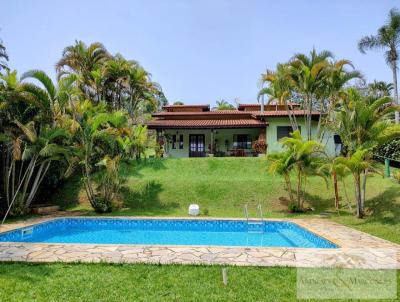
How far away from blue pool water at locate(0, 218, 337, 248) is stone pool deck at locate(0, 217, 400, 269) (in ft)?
4.33

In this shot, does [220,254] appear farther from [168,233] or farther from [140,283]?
[168,233]

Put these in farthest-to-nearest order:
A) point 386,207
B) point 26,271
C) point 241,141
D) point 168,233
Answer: point 241,141 < point 386,207 < point 168,233 < point 26,271

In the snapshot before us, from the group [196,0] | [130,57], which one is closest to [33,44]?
[196,0]

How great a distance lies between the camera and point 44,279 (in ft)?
18.6

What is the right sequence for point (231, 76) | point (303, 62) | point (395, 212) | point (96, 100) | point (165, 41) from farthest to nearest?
point (231, 76) → point (96, 100) → point (303, 62) → point (165, 41) → point (395, 212)

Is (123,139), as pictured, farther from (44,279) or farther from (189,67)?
(189,67)

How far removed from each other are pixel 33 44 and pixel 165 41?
21.6 feet

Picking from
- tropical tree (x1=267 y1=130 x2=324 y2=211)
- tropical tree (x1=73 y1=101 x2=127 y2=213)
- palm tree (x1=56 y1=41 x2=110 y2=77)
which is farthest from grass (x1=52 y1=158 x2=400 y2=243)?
palm tree (x1=56 y1=41 x2=110 y2=77)

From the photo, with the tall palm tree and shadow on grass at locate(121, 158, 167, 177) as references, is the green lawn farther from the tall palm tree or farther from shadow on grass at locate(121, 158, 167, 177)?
the tall palm tree

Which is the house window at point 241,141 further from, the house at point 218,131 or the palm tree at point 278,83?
the palm tree at point 278,83

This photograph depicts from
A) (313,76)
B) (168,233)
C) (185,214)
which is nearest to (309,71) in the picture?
(313,76)

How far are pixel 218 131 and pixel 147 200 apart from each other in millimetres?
13052

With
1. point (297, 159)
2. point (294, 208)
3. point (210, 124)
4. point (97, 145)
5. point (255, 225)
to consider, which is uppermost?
point (210, 124)

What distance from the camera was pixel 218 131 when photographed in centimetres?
2802
